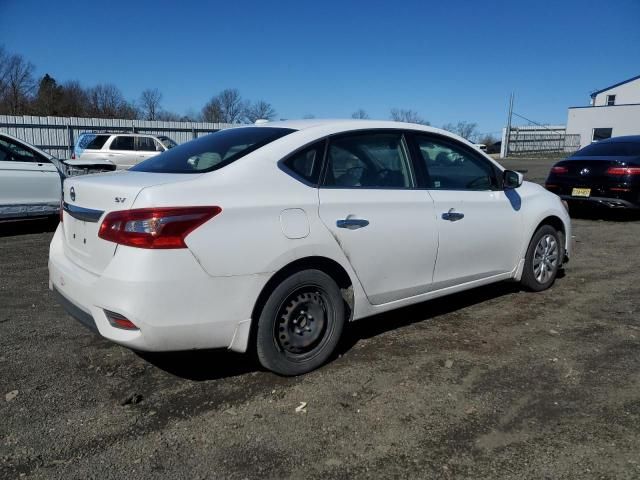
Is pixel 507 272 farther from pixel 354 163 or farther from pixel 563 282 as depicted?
pixel 354 163

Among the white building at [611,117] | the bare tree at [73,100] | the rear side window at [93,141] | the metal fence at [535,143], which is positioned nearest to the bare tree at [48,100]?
the bare tree at [73,100]

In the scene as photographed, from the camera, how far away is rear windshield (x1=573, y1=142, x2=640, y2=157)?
989cm

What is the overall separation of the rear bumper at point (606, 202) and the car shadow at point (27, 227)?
30.4ft

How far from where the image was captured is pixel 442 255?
13.5 ft

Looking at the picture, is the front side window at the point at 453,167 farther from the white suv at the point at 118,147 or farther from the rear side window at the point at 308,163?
the white suv at the point at 118,147

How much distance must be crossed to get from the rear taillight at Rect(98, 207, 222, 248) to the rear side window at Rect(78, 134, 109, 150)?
61.6 ft

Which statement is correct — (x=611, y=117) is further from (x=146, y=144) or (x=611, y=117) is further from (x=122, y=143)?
(x=122, y=143)

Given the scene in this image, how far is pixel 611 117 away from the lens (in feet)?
145

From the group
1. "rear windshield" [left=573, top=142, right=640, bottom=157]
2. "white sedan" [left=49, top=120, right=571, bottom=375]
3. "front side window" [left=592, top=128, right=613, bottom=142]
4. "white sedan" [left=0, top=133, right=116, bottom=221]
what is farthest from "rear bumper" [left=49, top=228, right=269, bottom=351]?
"front side window" [left=592, top=128, right=613, bottom=142]

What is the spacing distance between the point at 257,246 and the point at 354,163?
107 cm

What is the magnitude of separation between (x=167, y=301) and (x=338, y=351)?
58.0 inches

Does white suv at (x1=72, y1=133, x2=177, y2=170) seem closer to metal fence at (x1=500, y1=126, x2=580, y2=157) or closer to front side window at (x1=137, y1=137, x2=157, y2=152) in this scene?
front side window at (x1=137, y1=137, x2=157, y2=152)

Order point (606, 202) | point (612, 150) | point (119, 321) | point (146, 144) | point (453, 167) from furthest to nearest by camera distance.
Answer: point (146, 144) < point (612, 150) < point (606, 202) < point (453, 167) < point (119, 321)

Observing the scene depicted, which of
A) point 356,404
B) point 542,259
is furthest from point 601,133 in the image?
point 356,404
